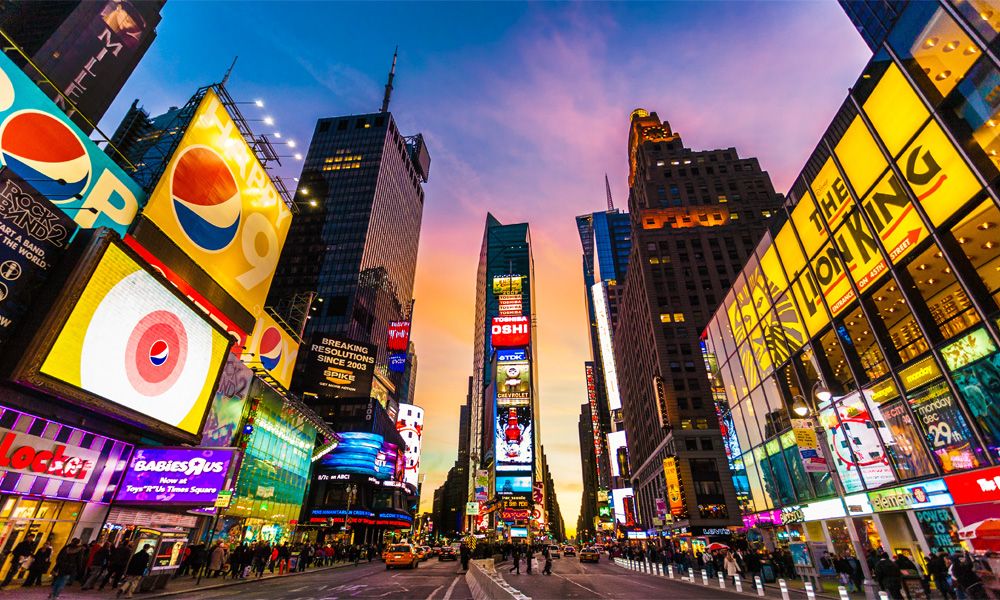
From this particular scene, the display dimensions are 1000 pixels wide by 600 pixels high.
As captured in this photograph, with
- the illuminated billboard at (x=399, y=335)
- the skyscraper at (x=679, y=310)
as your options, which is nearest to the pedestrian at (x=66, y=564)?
the skyscraper at (x=679, y=310)

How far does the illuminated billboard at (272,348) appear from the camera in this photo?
37.1 meters

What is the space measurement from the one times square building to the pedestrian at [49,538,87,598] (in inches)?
946

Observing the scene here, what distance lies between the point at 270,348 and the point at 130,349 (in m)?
21.5

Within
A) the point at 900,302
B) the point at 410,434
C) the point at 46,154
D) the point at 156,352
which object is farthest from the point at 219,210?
the point at 410,434

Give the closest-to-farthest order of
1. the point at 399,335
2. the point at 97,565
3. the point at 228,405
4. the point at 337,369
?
the point at 97,565 < the point at 228,405 < the point at 337,369 < the point at 399,335

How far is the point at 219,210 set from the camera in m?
30.3

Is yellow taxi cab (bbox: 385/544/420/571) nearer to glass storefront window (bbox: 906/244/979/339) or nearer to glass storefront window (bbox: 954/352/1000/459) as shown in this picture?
glass storefront window (bbox: 954/352/1000/459)

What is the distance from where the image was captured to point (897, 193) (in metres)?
19.3

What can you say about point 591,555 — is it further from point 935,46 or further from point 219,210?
point 935,46

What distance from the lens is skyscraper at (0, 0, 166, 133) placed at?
50.6 meters

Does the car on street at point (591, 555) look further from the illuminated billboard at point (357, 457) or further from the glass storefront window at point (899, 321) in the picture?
the glass storefront window at point (899, 321)

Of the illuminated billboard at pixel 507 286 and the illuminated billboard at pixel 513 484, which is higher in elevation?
the illuminated billboard at pixel 507 286

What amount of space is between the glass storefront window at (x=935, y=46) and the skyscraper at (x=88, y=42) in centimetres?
7325

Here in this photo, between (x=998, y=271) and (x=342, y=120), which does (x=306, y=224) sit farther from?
(x=998, y=271)
